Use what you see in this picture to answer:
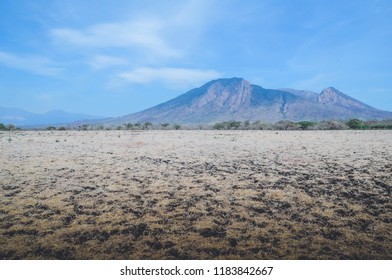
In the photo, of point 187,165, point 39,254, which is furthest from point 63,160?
point 39,254

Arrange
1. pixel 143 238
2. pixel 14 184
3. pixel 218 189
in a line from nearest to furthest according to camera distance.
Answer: pixel 143 238 → pixel 218 189 → pixel 14 184

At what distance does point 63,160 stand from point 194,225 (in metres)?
11.8

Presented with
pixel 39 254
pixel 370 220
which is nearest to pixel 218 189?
pixel 370 220

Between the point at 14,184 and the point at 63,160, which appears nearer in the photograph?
the point at 14,184

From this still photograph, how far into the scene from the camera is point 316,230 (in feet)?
19.3

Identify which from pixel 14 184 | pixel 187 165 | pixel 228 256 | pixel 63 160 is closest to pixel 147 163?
pixel 187 165

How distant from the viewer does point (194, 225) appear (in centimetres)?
629

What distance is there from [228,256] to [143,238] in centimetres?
184

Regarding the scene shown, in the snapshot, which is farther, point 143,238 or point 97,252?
point 143,238
